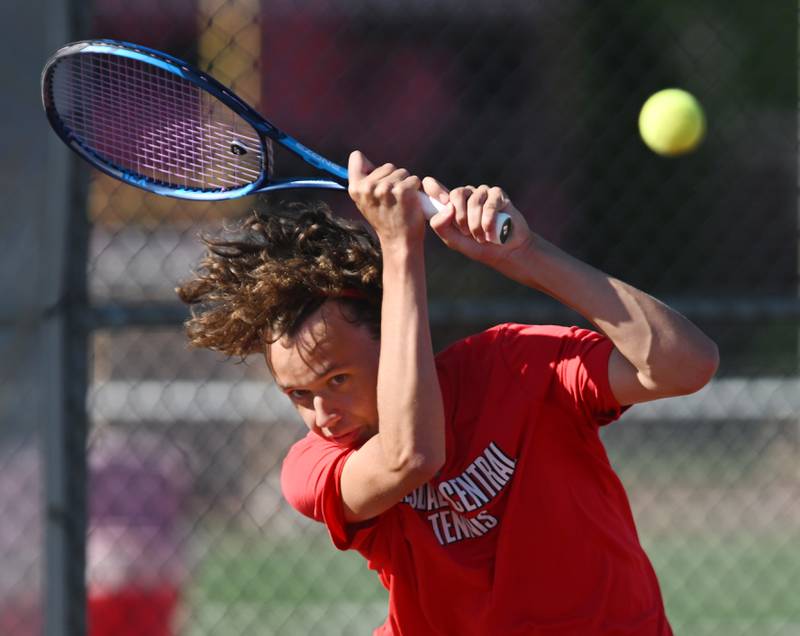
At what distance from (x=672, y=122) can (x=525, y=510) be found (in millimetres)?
977

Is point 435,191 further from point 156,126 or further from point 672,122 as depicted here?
point 672,122

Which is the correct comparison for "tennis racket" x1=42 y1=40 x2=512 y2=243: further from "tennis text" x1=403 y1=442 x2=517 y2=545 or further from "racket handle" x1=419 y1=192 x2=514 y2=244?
"tennis text" x1=403 y1=442 x2=517 y2=545

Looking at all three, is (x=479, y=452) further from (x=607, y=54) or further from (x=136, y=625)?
(x=607, y=54)

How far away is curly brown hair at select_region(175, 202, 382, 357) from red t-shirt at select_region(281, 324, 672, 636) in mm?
218

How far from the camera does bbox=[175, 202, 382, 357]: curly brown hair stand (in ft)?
6.30

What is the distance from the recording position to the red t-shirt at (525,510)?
1931 millimetres

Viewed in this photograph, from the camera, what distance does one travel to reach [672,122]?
2.54 meters

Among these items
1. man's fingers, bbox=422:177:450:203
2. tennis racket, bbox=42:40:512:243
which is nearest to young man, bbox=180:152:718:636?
man's fingers, bbox=422:177:450:203

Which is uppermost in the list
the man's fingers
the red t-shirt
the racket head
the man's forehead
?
the racket head

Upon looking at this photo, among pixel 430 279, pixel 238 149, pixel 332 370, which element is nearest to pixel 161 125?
pixel 238 149

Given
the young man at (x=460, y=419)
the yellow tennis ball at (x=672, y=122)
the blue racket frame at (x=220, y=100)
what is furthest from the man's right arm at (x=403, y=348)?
the yellow tennis ball at (x=672, y=122)

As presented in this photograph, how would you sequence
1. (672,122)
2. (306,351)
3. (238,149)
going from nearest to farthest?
1. (306,351)
2. (238,149)
3. (672,122)

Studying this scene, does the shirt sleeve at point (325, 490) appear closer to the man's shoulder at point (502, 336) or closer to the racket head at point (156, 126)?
the man's shoulder at point (502, 336)

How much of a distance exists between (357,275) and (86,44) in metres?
0.60
